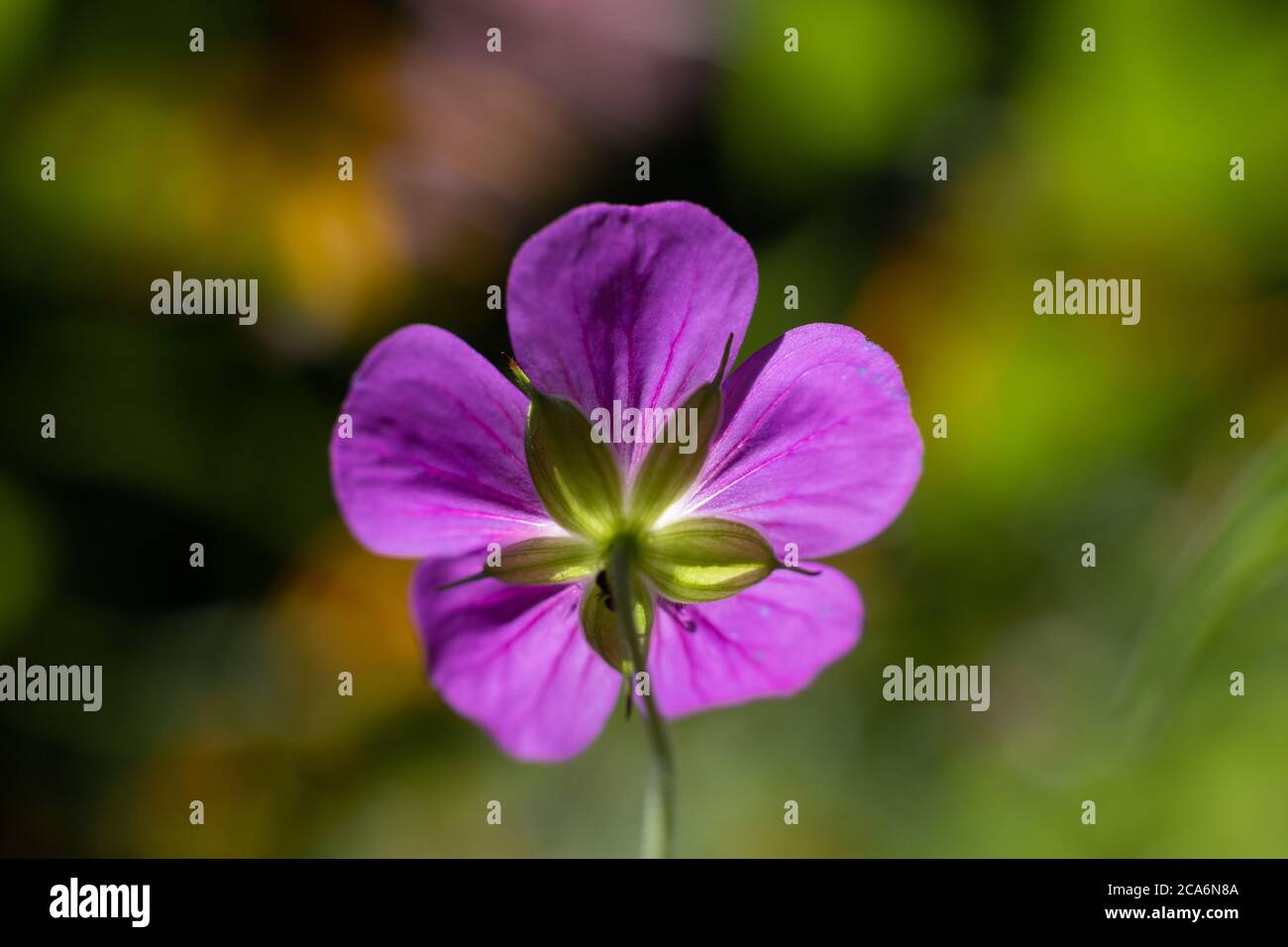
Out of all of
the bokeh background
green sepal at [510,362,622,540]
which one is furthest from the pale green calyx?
the bokeh background

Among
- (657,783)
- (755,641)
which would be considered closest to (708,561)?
(755,641)

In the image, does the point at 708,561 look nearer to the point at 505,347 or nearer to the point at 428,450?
the point at 428,450

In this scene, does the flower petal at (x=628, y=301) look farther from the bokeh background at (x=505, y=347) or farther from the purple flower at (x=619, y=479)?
the bokeh background at (x=505, y=347)

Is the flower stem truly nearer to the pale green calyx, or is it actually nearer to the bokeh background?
the pale green calyx

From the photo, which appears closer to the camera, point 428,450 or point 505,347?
point 428,450

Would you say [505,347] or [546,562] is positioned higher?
[505,347]

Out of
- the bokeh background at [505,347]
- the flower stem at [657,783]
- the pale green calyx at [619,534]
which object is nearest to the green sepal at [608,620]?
the pale green calyx at [619,534]
